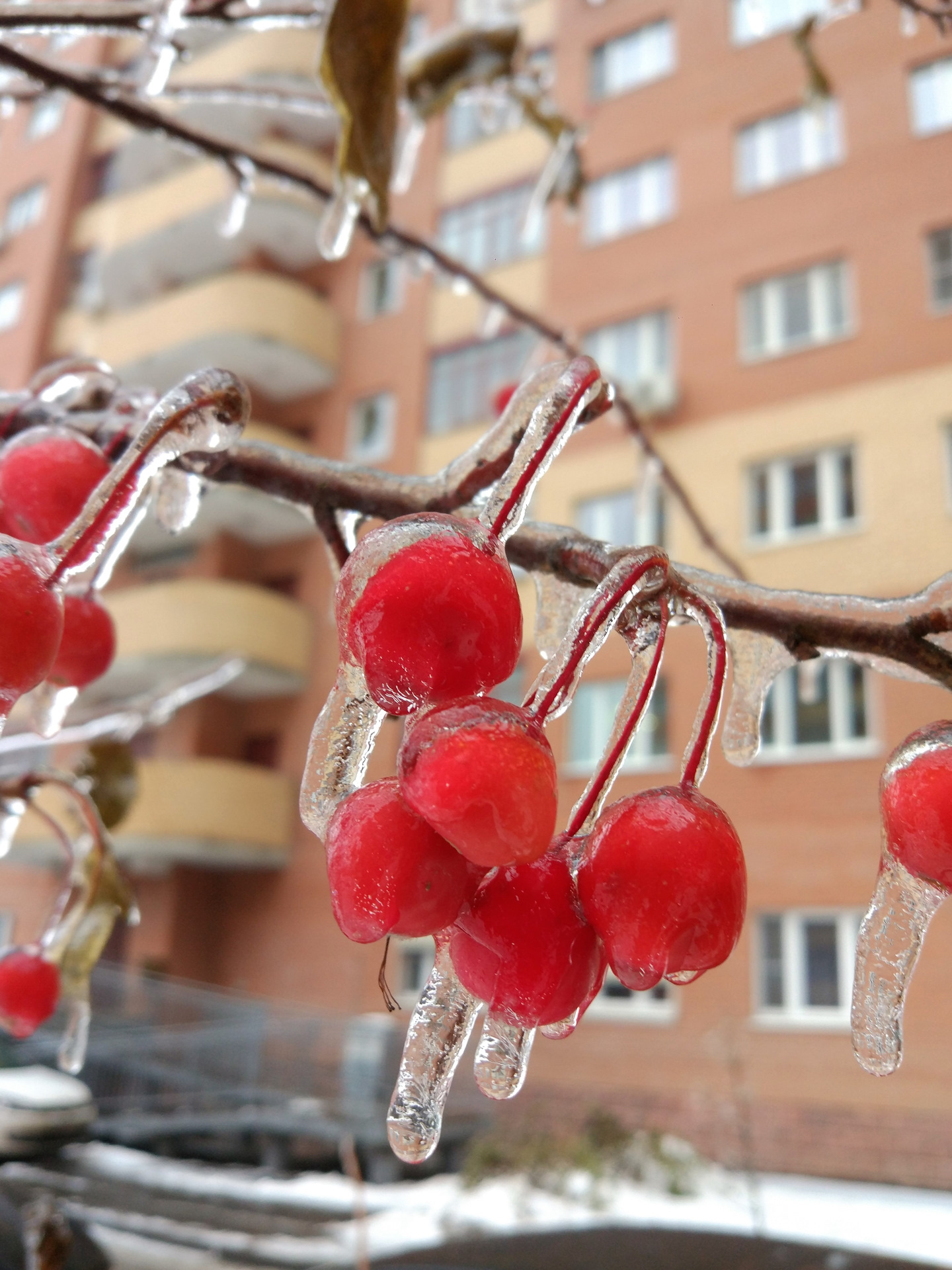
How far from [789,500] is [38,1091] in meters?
7.60

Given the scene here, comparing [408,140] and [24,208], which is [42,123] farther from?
[408,140]

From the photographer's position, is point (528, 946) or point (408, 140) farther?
point (408, 140)

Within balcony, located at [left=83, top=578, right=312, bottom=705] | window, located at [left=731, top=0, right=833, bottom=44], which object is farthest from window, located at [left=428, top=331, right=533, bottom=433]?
window, located at [left=731, top=0, right=833, bottom=44]

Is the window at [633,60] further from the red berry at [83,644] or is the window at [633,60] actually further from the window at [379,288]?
the red berry at [83,644]

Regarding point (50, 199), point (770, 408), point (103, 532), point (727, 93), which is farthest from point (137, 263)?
point (103, 532)

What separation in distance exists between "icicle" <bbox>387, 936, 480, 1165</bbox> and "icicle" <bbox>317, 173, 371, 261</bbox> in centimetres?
76

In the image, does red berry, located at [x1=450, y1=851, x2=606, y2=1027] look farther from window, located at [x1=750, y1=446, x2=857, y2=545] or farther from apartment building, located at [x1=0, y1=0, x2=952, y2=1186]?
window, located at [x1=750, y1=446, x2=857, y2=545]

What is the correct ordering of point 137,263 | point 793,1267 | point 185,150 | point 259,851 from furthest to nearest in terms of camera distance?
point 137,263, point 259,851, point 793,1267, point 185,150

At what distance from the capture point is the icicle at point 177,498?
0.79m

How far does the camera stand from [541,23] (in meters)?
12.3

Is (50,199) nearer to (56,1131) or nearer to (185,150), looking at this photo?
(56,1131)

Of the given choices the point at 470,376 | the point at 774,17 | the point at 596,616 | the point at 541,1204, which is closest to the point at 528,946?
the point at 596,616

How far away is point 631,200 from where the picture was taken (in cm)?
1126

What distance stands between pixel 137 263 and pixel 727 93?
8.32 meters
